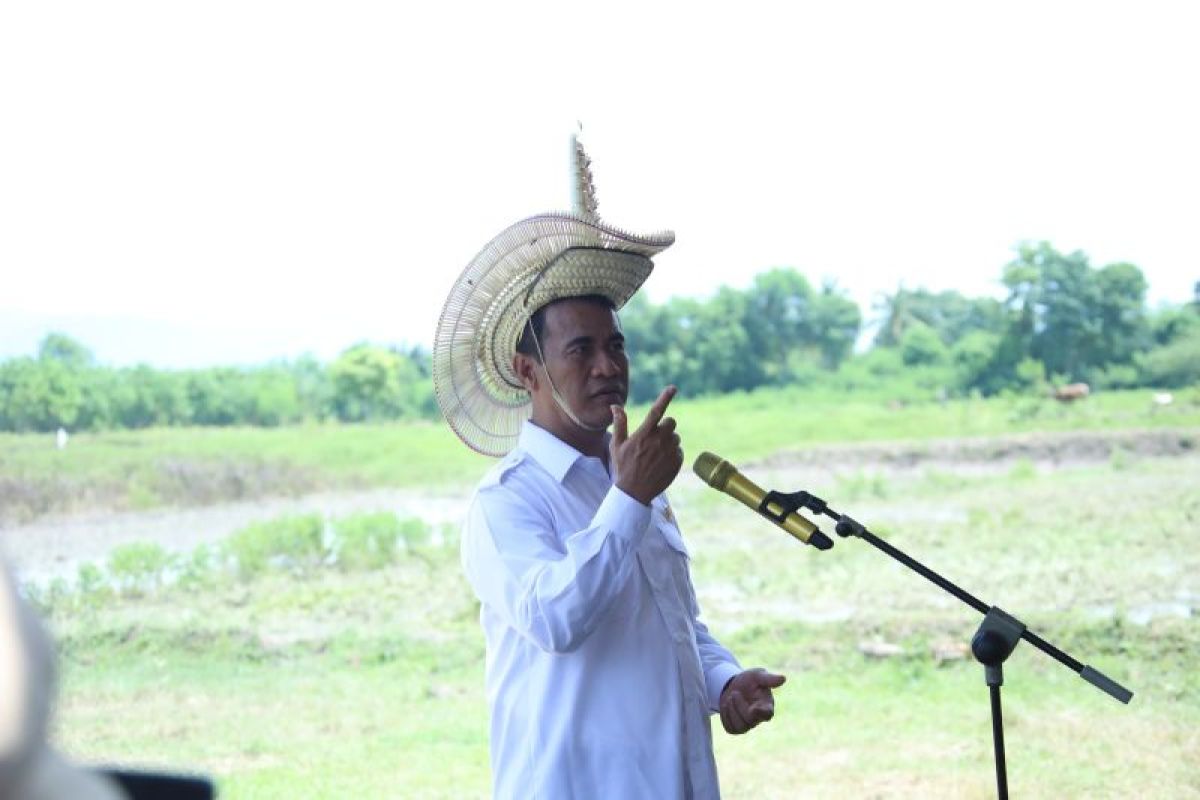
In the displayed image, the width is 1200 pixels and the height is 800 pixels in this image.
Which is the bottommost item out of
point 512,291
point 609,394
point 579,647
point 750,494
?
point 579,647

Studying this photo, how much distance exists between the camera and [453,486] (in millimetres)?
6469

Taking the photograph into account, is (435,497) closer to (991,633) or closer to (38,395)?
(38,395)

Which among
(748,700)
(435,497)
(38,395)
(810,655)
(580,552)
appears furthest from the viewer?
(435,497)

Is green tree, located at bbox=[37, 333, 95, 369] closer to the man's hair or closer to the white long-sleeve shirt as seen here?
the man's hair

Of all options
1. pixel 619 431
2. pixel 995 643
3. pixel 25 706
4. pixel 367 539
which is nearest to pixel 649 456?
pixel 619 431

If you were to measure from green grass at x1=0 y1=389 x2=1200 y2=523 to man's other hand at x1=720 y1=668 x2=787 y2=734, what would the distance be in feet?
13.0

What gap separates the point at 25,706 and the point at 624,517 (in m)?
1.47

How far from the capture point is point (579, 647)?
6.77ft

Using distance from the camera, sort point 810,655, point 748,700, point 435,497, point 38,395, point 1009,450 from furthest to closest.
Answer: point 435,497
point 1009,450
point 38,395
point 810,655
point 748,700

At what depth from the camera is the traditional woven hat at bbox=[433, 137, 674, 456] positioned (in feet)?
7.76

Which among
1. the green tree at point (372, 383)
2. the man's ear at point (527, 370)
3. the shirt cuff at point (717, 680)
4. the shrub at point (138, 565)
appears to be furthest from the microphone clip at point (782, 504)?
the shrub at point (138, 565)

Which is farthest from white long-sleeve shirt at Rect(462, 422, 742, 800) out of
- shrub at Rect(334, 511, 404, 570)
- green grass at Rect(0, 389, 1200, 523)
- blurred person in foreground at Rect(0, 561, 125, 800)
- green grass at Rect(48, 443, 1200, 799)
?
shrub at Rect(334, 511, 404, 570)

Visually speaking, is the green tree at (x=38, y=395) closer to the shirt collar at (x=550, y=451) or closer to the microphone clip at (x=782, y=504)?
the shirt collar at (x=550, y=451)

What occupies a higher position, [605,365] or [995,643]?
[605,365]
